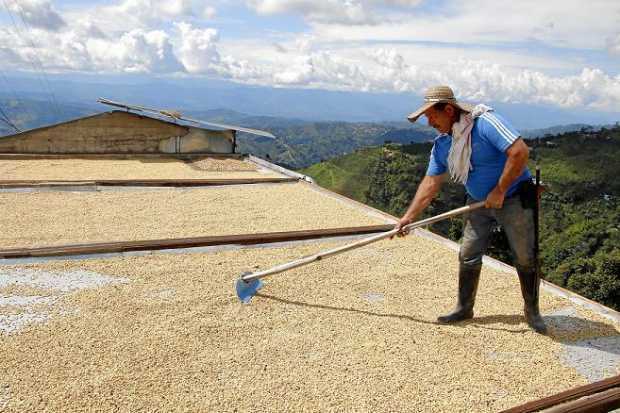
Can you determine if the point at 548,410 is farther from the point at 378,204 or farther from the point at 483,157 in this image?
the point at 378,204

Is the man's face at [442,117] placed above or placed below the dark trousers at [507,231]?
above

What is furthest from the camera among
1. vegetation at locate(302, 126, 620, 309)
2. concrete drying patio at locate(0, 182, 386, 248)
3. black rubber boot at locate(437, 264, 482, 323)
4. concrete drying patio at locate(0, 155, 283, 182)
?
vegetation at locate(302, 126, 620, 309)

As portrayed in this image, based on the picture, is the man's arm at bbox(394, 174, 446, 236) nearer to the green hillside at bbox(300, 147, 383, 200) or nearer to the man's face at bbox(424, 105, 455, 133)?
the man's face at bbox(424, 105, 455, 133)

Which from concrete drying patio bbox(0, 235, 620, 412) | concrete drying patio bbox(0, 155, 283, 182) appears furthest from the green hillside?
concrete drying patio bbox(0, 235, 620, 412)

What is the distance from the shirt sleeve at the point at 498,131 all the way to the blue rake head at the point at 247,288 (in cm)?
187

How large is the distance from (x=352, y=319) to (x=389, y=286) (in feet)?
2.40

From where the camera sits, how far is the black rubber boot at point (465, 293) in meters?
3.28

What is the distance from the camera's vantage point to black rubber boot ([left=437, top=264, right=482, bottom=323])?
328 centimetres

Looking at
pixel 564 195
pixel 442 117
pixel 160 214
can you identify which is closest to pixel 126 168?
pixel 160 214

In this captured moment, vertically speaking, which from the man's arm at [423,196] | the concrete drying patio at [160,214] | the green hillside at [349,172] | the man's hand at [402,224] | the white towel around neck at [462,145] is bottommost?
the green hillside at [349,172]

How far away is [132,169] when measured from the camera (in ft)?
28.8

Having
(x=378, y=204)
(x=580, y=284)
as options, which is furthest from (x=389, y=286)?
(x=378, y=204)

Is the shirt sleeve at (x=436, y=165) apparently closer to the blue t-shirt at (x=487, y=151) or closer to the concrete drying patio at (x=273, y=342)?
the blue t-shirt at (x=487, y=151)

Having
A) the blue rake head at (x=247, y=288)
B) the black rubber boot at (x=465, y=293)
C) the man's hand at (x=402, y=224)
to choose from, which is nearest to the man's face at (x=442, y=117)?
the man's hand at (x=402, y=224)
